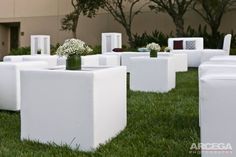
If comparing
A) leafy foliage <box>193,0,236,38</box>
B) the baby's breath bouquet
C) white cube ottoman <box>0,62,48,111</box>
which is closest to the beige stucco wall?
leafy foliage <box>193,0,236,38</box>

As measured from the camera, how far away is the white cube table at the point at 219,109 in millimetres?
2543

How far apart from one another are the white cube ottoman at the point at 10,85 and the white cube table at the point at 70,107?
53.4 inches

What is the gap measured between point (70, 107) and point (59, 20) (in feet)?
60.6

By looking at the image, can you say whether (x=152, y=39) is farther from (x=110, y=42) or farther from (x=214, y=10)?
(x=110, y=42)

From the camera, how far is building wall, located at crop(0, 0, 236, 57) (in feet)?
62.7

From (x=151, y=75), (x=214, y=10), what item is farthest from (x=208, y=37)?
(x=151, y=75)

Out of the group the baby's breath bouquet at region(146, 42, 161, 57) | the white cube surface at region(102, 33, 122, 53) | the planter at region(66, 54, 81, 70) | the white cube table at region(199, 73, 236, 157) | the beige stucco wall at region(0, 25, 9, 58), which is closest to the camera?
the white cube table at region(199, 73, 236, 157)

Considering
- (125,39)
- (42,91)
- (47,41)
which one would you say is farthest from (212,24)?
(42,91)

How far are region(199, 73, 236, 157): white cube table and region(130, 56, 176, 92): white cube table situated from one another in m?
4.32

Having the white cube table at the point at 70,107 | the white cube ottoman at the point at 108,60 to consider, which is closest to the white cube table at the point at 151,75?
the white cube ottoman at the point at 108,60

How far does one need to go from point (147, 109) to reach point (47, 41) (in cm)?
1087

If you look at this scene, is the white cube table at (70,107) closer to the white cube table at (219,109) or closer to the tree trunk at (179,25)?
the white cube table at (219,109)

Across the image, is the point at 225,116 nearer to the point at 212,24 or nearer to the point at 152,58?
the point at 152,58

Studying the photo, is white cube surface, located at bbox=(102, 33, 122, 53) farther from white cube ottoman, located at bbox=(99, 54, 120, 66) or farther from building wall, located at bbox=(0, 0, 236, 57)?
building wall, located at bbox=(0, 0, 236, 57)
